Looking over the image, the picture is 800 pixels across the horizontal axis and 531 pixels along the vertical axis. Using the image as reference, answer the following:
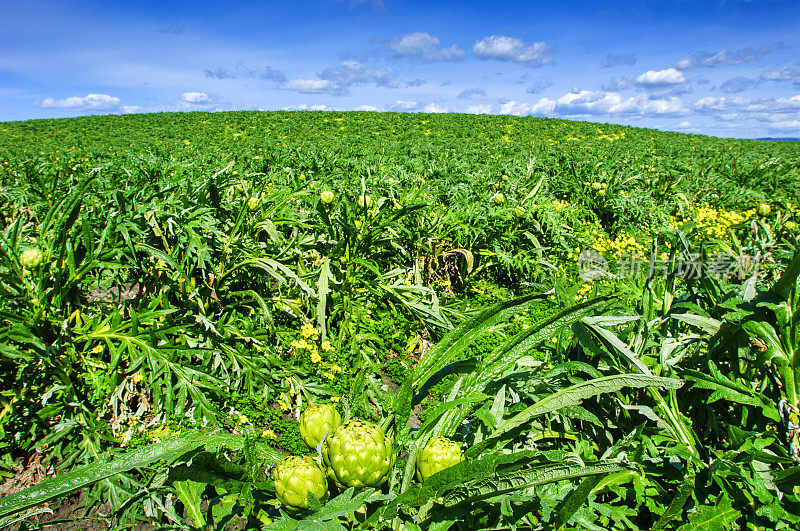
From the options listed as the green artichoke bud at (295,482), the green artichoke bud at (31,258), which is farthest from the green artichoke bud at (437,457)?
the green artichoke bud at (31,258)

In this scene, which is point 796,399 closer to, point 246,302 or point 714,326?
point 714,326

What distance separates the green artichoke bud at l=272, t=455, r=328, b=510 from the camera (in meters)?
0.64

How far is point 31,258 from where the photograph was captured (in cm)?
186

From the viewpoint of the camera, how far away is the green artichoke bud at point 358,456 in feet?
2.13

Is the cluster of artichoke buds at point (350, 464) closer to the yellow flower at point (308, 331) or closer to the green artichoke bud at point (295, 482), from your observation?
the green artichoke bud at point (295, 482)

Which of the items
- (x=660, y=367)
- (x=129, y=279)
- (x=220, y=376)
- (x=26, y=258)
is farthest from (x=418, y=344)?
(x=660, y=367)

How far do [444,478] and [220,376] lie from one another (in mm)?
2185

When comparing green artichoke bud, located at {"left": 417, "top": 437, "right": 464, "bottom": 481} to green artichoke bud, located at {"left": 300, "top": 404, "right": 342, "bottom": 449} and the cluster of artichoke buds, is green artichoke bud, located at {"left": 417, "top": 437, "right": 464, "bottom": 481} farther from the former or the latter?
green artichoke bud, located at {"left": 300, "top": 404, "right": 342, "bottom": 449}

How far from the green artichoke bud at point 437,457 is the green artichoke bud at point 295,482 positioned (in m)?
0.16

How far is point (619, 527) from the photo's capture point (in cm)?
74

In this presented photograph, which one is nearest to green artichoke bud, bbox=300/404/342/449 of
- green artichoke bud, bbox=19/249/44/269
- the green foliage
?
the green foliage

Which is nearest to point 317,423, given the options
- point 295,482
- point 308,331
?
point 295,482

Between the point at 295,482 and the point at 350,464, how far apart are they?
80 mm

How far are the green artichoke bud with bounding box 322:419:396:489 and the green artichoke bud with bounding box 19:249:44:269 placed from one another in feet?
6.09
